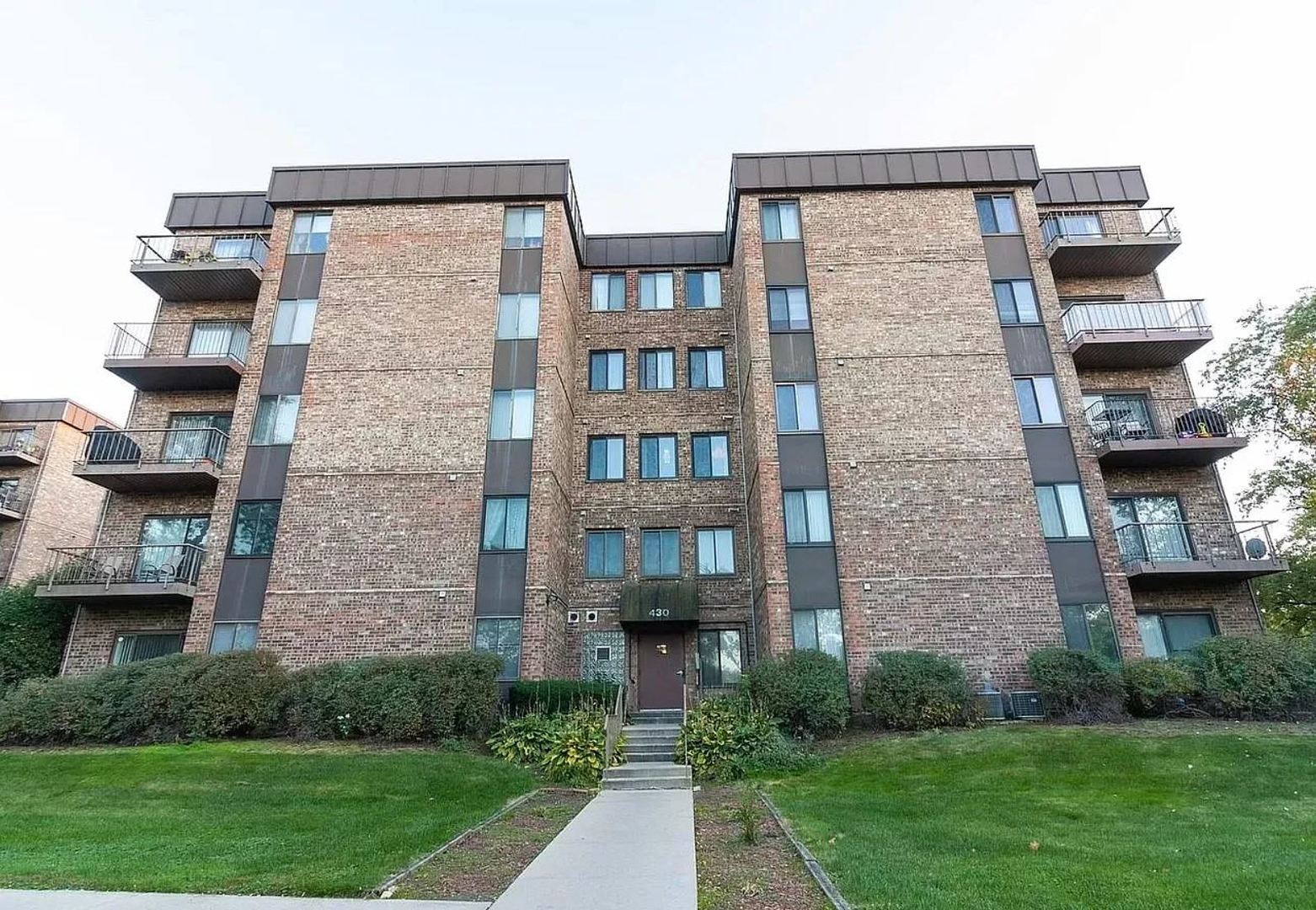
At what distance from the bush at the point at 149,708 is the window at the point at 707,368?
13303 millimetres

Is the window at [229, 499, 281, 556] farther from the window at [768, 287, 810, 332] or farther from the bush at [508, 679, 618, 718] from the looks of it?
the window at [768, 287, 810, 332]

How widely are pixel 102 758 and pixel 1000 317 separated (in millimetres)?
21171

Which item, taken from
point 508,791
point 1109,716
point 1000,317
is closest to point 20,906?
point 508,791

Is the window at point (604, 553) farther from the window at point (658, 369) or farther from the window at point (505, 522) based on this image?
the window at point (658, 369)

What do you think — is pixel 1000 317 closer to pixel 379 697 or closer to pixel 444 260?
pixel 444 260

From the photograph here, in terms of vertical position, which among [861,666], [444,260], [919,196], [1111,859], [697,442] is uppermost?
[919,196]

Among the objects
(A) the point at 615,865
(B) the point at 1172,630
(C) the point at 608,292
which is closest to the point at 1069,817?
(A) the point at 615,865

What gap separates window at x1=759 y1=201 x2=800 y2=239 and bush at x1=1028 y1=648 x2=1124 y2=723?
40.2 feet

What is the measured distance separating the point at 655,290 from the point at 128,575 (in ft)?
52.5

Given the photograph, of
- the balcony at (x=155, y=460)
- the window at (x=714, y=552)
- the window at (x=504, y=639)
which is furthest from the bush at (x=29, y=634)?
the window at (x=714, y=552)

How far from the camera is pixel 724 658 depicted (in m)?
17.9

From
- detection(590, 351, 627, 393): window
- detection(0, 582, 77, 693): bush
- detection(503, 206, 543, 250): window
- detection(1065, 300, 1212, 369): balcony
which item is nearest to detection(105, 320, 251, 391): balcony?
detection(0, 582, 77, 693): bush

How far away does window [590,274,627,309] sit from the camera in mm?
22016

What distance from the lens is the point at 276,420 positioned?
17.8m
